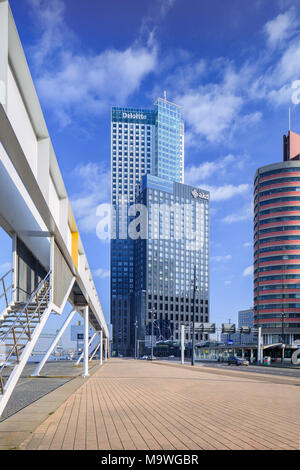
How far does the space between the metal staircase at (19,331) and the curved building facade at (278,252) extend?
9926 centimetres

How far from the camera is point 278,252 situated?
107125 millimetres

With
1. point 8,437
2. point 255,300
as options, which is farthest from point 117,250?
point 8,437

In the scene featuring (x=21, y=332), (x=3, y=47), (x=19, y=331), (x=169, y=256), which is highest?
(x=169, y=256)

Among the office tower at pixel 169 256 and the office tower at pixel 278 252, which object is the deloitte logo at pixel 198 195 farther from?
the office tower at pixel 278 252

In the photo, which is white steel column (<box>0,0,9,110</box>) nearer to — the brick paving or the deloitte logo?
the brick paving

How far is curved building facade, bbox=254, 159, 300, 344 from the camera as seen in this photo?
105062 millimetres

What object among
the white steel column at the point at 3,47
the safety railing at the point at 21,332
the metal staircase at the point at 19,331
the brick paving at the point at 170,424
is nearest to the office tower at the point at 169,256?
the brick paving at the point at 170,424

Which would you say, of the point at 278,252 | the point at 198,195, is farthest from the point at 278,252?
the point at 198,195

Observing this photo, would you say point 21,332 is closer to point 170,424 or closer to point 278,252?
point 170,424

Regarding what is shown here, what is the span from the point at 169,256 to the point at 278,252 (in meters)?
67.7
